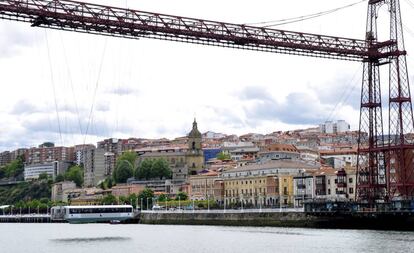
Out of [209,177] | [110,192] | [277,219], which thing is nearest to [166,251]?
[277,219]

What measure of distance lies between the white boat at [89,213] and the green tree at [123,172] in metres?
65.0

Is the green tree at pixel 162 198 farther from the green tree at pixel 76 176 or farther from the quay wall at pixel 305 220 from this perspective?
the green tree at pixel 76 176

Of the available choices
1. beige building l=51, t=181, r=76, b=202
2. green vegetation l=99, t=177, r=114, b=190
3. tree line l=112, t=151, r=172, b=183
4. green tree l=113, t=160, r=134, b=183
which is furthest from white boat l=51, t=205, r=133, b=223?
beige building l=51, t=181, r=76, b=202

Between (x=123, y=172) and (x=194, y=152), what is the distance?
14057 mm

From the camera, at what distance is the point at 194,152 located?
144875 millimetres

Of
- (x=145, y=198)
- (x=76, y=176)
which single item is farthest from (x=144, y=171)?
(x=76, y=176)

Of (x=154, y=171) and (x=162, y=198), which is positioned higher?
(x=154, y=171)

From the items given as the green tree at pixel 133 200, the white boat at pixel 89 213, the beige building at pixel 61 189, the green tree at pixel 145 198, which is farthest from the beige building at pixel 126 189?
the white boat at pixel 89 213

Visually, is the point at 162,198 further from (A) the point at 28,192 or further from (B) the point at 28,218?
(A) the point at 28,192

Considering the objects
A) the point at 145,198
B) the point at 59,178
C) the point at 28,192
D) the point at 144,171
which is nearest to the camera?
the point at 145,198

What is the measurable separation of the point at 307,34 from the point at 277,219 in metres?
17.6

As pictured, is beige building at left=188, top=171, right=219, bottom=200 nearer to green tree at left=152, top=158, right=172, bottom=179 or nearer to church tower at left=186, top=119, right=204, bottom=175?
green tree at left=152, top=158, right=172, bottom=179

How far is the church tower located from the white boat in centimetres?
6139

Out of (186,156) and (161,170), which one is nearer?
(161,170)
